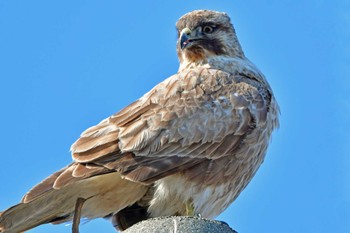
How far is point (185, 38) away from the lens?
9.02 m

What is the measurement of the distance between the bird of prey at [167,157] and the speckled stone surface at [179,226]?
6.12 feet

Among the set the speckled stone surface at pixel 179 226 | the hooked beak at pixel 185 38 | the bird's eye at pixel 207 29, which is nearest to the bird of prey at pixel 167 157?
the hooked beak at pixel 185 38

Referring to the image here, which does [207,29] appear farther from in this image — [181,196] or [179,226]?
[179,226]

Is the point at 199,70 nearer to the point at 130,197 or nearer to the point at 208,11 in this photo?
the point at 208,11

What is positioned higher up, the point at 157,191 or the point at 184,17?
the point at 184,17

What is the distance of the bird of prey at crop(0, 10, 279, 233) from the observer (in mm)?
7230

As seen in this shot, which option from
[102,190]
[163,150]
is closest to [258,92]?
[163,150]

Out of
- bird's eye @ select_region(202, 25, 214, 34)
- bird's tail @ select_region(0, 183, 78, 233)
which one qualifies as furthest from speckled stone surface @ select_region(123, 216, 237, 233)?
bird's eye @ select_region(202, 25, 214, 34)

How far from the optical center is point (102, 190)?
290 inches

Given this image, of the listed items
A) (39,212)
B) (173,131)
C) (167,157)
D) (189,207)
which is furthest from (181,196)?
(39,212)

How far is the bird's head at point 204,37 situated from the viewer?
358 inches

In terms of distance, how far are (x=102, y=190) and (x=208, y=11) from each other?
9.12 feet

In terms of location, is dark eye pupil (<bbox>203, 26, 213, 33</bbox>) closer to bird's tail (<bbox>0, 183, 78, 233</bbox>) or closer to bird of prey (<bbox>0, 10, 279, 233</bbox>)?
bird of prey (<bbox>0, 10, 279, 233</bbox>)

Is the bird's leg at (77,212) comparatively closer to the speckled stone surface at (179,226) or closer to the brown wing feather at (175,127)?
the brown wing feather at (175,127)
